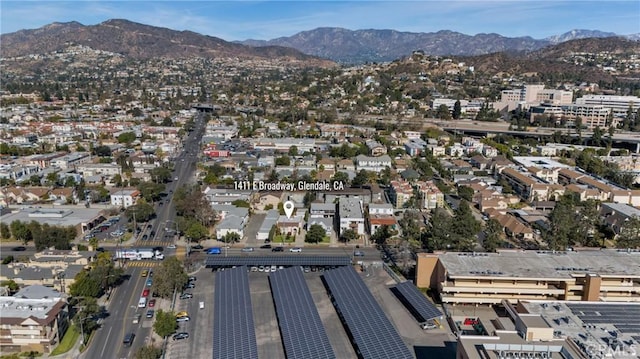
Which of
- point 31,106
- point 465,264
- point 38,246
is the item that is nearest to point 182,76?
point 31,106

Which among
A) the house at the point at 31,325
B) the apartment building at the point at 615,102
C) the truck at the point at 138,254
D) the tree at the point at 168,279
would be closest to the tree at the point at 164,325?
the tree at the point at 168,279

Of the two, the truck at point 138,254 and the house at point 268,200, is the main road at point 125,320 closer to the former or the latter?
the truck at point 138,254

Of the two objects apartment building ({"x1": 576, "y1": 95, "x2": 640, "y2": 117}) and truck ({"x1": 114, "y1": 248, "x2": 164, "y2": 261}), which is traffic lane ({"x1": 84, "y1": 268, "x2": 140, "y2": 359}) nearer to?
truck ({"x1": 114, "y1": 248, "x2": 164, "y2": 261})

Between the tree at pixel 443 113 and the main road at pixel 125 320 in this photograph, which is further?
the tree at pixel 443 113

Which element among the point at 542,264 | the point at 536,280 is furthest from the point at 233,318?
the point at 542,264

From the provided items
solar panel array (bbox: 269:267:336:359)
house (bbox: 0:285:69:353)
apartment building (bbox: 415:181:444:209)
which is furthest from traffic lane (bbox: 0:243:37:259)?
apartment building (bbox: 415:181:444:209)

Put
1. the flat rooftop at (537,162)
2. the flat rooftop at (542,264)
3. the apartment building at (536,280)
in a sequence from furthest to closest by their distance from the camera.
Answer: the flat rooftop at (537,162), the flat rooftop at (542,264), the apartment building at (536,280)

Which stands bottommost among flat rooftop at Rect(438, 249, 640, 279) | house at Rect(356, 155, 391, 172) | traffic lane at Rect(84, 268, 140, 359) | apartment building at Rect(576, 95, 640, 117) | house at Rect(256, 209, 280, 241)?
traffic lane at Rect(84, 268, 140, 359)
